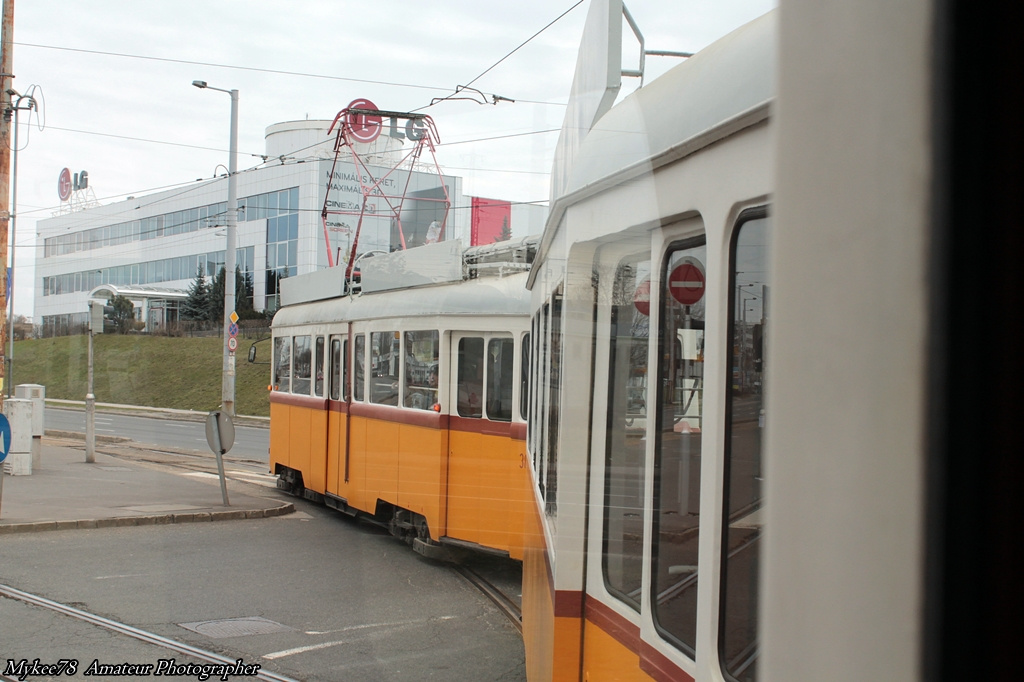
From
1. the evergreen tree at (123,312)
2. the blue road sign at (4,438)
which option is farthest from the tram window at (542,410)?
the evergreen tree at (123,312)

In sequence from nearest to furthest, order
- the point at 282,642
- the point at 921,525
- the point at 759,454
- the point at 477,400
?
the point at 921,525, the point at 759,454, the point at 282,642, the point at 477,400

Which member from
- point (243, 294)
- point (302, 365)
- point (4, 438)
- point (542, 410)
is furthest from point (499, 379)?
point (243, 294)

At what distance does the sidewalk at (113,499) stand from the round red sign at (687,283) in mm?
8874

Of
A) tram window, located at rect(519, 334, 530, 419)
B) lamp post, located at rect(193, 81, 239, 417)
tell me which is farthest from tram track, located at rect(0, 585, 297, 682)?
lamp post, located at rect(193, 81, 239, 417)

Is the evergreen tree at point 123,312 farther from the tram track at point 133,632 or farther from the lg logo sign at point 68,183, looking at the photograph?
the tram track at point 133,632

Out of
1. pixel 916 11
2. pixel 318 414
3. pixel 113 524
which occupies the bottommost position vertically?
pixel 113 524

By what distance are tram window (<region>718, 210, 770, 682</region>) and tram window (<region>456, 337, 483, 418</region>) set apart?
6228 mm

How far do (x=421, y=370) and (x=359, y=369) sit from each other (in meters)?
1.37

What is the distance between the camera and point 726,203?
61.7 inches

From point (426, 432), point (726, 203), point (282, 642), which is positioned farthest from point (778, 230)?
point (426, 432)

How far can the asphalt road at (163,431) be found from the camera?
1925 cm

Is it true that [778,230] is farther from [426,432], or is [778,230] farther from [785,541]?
[426,432]

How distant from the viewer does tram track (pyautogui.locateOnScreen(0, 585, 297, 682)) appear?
17.4ft

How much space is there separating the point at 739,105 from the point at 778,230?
2.80ft
